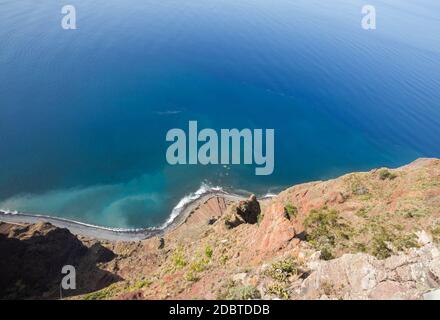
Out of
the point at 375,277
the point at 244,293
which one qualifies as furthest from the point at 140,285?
the point at 375,277

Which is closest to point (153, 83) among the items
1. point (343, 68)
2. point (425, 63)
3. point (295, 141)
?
point (295, 141)

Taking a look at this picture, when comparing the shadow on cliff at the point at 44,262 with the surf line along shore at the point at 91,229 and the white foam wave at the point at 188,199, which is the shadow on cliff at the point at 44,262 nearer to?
the surf line along shore at the point at 91,229

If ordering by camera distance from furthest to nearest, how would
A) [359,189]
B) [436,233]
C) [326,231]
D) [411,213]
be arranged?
1. [359,189]
2. [411,213]
3. [326,231]
4. [436,233]

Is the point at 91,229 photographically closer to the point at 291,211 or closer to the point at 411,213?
the point at 291,211

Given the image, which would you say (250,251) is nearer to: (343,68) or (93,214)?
(93,214)

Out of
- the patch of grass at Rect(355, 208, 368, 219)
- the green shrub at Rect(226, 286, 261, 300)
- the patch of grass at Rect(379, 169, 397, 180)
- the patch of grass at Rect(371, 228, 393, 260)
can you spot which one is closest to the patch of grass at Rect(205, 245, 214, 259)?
the green shrub at Rect(226, 286, 261, 300)
